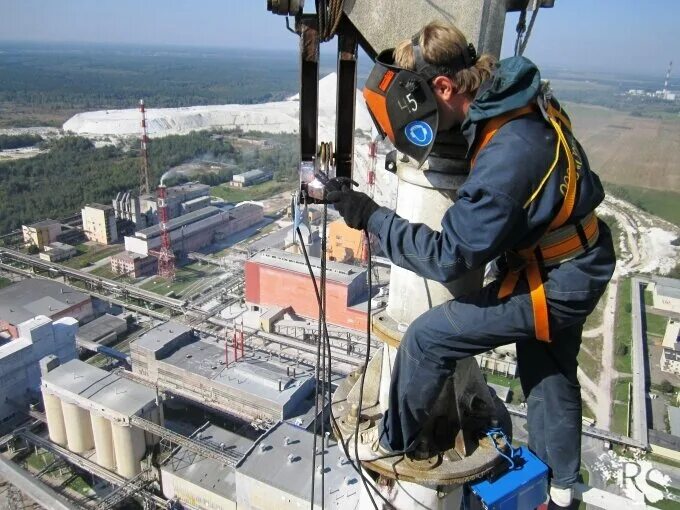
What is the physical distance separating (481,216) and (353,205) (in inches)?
10.4

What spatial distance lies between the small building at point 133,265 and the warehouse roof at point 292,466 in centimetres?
888

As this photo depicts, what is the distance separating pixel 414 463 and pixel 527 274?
416 millimetres

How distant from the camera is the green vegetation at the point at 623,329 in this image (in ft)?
34.1

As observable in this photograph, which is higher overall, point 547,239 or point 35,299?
point 547,239

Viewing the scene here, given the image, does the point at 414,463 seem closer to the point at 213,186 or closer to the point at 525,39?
the point at 525,39

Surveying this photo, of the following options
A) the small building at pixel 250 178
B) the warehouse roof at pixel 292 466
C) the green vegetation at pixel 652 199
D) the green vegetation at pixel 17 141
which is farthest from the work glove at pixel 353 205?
the green vegetation at pixel 17 141

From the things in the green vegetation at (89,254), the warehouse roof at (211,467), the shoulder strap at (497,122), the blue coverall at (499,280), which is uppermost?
the shoulder strap at (497,122)

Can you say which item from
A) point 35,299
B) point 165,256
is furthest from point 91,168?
point 35,299

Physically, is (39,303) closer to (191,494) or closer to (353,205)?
(191,494)

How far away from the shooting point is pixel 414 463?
1.04 metres

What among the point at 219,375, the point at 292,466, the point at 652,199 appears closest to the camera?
the point at 292,466

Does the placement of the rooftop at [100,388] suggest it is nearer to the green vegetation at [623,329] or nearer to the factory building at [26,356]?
the factory building at [26,356]

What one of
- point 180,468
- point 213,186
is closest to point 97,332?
point 180,468

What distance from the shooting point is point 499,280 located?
100 cm
